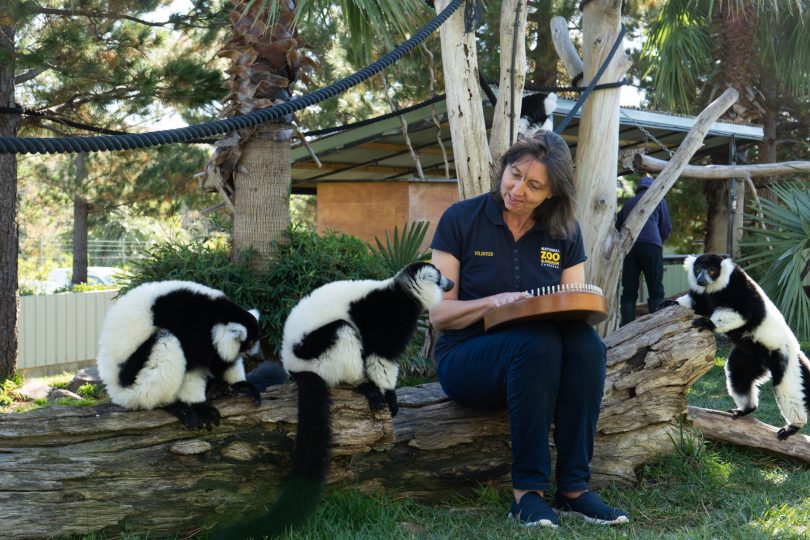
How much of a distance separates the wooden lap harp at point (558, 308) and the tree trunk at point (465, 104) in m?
2.02

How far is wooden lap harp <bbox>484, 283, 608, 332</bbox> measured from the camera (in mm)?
3164

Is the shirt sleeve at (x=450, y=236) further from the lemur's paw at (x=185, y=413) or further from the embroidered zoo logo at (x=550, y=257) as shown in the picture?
the lemur's paw at (x=185, y=413)

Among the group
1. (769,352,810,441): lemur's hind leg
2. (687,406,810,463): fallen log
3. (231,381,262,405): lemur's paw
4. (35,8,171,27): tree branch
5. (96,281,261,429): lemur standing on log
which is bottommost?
(687,406,810,463): fallen log

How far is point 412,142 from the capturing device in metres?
10.1

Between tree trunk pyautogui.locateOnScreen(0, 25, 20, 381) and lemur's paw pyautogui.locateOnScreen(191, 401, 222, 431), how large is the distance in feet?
21.1

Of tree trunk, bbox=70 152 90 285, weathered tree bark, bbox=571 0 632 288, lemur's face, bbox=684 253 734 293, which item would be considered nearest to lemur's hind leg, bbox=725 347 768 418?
lemur's face, bbox=684 253 734 293

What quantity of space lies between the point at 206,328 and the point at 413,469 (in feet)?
3.97

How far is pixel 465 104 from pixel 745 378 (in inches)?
107

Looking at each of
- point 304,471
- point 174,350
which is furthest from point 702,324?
point 174,350

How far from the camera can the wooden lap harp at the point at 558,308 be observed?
3164 millimetres

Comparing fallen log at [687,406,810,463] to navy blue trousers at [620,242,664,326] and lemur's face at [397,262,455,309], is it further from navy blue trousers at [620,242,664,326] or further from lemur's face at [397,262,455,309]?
navy blue trousers at [620,242,664,326]

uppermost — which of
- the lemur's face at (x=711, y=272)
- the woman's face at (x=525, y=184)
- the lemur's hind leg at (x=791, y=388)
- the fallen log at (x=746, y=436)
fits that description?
the woman's face at (x=525, y=184)

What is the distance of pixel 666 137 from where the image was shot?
1152 cm

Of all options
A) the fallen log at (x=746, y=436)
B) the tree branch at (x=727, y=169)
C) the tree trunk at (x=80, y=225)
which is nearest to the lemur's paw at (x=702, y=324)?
the fallen log at (x=746, y=436)
